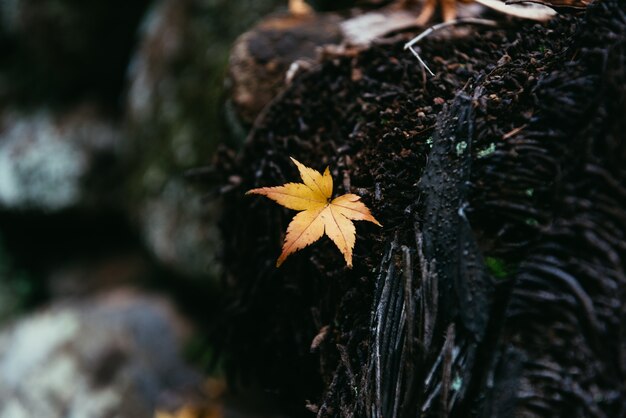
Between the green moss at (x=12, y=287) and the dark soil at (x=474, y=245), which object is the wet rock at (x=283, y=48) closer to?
the dark soil at (x=474, y=245)

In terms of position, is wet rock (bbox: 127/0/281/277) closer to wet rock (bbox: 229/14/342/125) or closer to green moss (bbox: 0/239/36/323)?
wet rock (bbox: 229/14/342/125)

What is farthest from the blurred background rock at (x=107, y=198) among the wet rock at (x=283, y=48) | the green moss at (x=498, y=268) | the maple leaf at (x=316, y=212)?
the green moss at (x=498, y=268)

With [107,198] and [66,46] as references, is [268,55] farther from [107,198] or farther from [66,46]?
[66,46]

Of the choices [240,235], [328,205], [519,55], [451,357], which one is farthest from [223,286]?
[519,55]

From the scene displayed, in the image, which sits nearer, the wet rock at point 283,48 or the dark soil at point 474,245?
the dark soil at point 474,245

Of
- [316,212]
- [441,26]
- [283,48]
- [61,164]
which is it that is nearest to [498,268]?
[316,212]

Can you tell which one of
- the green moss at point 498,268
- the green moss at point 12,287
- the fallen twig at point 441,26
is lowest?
the green moss at point 12,287

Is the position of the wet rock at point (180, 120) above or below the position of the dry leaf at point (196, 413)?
above
